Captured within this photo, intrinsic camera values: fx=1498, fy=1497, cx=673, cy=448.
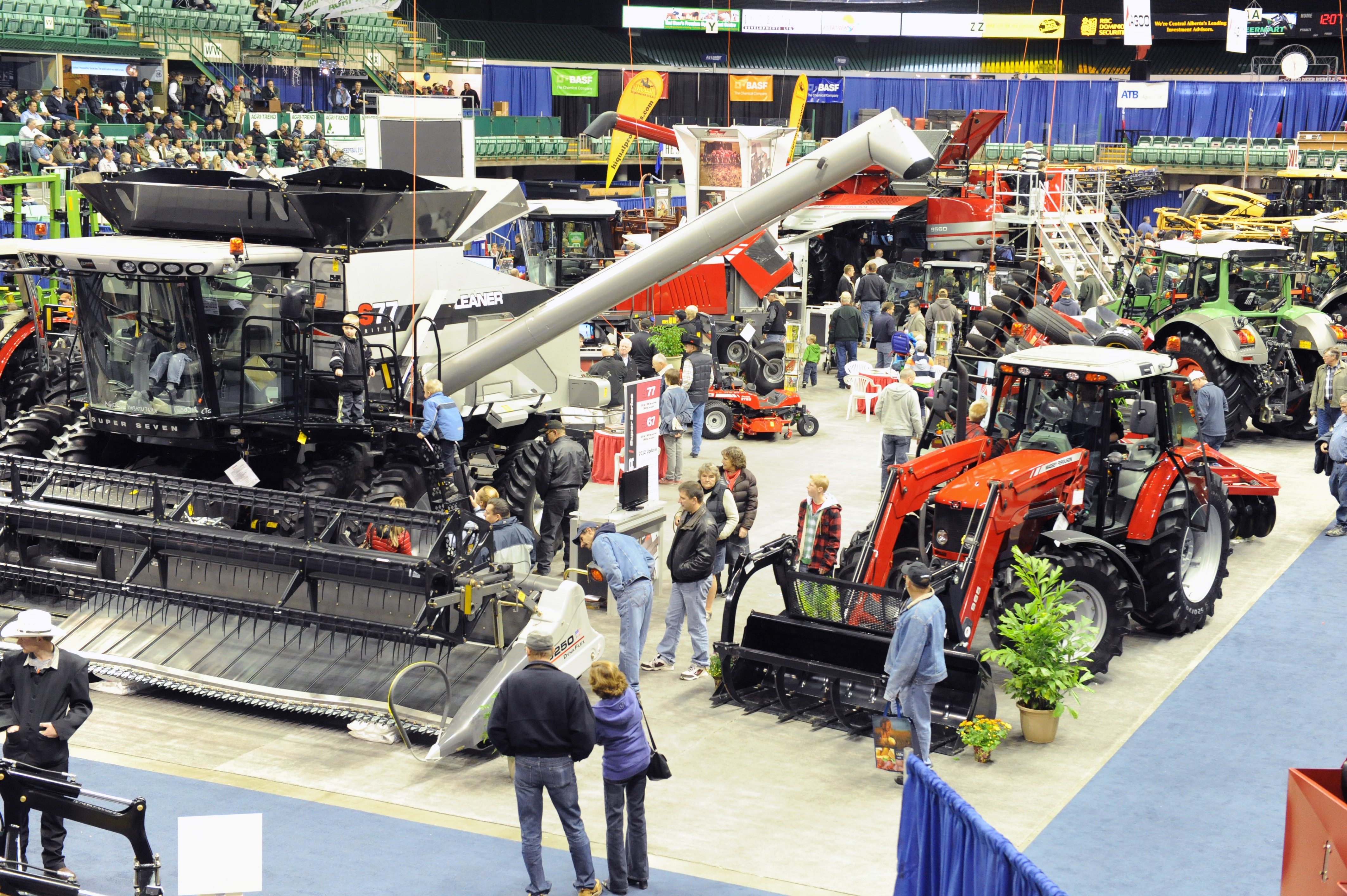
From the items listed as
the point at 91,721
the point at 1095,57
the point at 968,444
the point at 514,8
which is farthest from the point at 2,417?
the point at 1095,57

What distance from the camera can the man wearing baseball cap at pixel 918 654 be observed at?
28.0 ft

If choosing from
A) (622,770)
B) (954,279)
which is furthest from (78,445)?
(954,279)

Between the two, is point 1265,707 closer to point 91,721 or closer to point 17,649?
point 91,721

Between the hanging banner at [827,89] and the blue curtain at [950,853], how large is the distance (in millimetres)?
44857

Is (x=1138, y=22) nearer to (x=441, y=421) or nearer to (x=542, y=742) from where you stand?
(x=441, y=421)

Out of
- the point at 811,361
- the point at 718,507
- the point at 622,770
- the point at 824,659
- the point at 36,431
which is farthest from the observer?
the point at 811,361

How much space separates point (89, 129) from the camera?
26.4 metres

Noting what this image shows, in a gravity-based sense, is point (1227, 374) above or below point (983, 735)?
above

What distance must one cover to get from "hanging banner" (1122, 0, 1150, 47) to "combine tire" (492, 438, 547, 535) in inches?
818

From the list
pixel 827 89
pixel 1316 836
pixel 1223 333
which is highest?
pixel 827 89

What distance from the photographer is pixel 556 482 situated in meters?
12.5

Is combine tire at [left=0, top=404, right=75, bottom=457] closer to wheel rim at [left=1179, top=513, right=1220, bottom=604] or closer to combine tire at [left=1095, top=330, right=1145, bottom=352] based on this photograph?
wheel rim at [left=1179, top=513, right=1220, bottom=604]

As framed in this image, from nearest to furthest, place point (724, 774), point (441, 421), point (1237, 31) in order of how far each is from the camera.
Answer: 1. point (724, 774)
2. point (441, 421)
3. point (1237, 31)

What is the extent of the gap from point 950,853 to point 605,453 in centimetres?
1027
